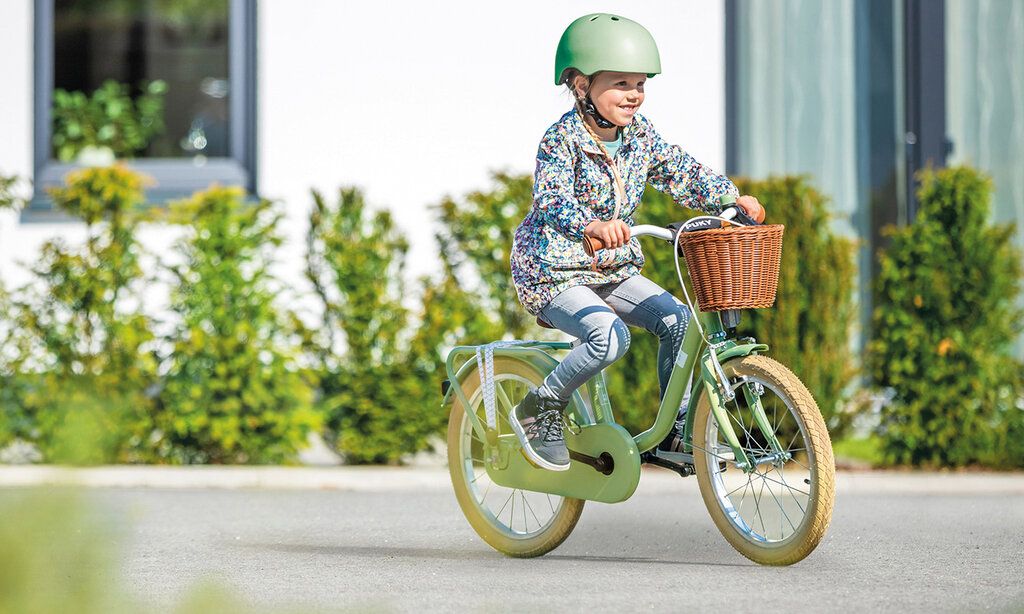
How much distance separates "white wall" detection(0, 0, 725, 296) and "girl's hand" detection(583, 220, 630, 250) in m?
6.13

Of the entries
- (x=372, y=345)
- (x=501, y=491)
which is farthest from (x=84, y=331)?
(x=501, y=491)

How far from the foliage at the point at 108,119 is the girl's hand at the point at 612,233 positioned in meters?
7.38

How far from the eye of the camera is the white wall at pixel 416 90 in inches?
444

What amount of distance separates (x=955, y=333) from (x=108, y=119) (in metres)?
6.33

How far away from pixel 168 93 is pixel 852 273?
5514mm

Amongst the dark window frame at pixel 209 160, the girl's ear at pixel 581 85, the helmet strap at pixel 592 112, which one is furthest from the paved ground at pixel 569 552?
the dark window frame at pixel 209 160

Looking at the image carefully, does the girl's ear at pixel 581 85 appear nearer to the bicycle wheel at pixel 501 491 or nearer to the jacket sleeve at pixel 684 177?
the jacket sleeve at pixel 684 177

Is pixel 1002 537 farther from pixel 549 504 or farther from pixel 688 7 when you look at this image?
pixel 688 7

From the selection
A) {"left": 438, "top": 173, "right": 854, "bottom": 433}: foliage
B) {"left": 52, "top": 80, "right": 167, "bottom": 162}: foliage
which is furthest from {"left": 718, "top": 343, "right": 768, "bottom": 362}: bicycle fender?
{"left": 52, "top": 80, "right": 167, "bottom": 162}: foliage

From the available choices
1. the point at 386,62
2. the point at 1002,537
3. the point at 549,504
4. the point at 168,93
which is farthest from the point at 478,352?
the point at 168,93

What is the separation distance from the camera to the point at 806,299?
8742 millimetres

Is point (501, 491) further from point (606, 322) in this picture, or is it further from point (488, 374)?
point (606, 322)

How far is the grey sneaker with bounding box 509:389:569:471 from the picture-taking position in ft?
18.9

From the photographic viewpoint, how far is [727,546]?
6.07m
